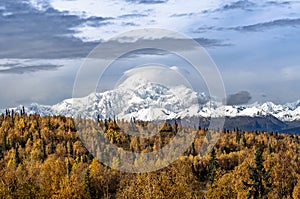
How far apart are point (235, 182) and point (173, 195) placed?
2465 inches

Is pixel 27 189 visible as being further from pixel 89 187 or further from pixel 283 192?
pixel 283 192

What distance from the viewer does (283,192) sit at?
6348 inches

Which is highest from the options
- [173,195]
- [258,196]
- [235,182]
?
[173,195]

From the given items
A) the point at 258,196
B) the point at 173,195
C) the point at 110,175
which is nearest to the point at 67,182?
the point at 110,175

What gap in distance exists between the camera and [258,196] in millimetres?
104562

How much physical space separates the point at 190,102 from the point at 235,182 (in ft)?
76.6

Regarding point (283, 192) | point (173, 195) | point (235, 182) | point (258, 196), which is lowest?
point (283, 192)

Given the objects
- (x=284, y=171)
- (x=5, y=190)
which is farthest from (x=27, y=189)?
(x=284, y=171)

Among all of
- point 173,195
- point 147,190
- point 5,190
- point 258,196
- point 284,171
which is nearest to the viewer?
point 147,190

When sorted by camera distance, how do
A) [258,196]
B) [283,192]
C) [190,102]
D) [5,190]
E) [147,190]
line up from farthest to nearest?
[283,192] → [190,102] → [5,190] → [258,196] → [147,190]

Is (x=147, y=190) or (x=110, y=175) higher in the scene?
(x=147, y=190)

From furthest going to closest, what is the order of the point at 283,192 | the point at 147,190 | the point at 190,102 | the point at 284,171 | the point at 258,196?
the point at 284,171 → the point at 283,192 → the point at 190,102 → the point at 258,196 → the point at 147,190

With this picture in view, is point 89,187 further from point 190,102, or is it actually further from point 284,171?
point 284,171

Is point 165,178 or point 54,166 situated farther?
point 54,166
